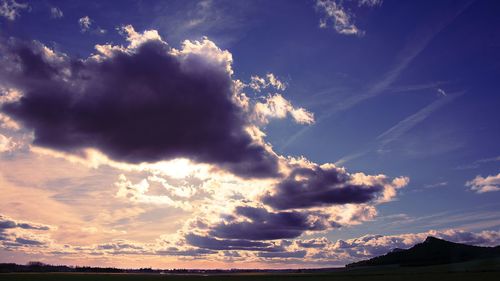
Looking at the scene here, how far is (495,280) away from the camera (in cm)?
9619

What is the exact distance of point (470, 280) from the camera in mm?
98375

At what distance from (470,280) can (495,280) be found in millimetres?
5064
